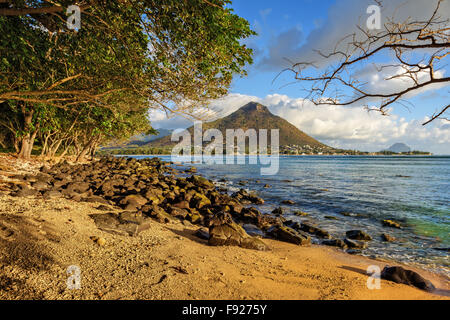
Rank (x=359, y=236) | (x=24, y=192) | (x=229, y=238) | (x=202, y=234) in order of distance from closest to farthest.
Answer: (x=229, y=238)
(x=202, y=234)
(x=24, y=192)
(x=359, y=236)

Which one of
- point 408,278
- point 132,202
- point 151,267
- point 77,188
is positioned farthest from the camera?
point 77,188

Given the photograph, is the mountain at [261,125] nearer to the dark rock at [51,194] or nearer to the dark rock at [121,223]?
the dark rock at [51,194]

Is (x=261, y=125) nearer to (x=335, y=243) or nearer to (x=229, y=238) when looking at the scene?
(x=335, y=243)

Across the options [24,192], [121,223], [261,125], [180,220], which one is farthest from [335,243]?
[261,125]

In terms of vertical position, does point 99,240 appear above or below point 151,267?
above

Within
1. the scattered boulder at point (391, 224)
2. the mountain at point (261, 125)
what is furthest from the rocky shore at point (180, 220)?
the mountain at point (261, 125)

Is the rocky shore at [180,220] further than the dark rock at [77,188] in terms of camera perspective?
No

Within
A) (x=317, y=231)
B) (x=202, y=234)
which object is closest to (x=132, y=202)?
(x=202, y=234)

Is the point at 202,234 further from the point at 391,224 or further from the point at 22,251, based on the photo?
the point at 391,224

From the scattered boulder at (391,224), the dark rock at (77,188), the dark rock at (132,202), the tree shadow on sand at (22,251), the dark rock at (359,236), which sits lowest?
the scattered boulder at (391,224)

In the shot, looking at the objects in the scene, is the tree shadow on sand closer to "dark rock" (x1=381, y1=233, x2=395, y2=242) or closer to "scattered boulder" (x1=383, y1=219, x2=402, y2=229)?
"dark rock" (x1=381, y1=233, x2=395, y2=242)

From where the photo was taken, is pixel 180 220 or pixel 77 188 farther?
pixel 77 188

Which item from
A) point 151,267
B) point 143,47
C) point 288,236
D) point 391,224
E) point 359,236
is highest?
point 143,47
